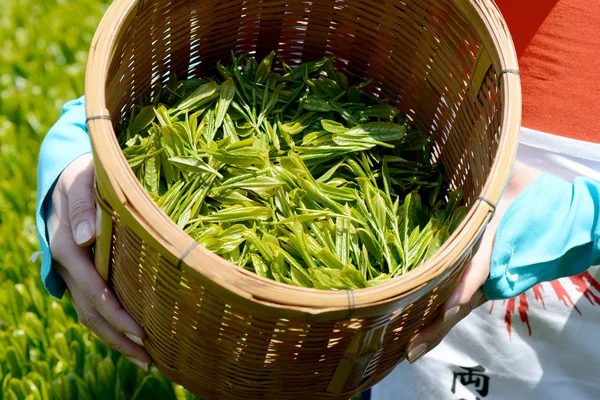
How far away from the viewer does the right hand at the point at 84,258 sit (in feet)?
3.16

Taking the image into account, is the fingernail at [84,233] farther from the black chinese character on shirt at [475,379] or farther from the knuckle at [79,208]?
the black chinese character on shirt at [475,379]

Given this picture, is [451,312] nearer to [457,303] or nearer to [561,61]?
[457,303]

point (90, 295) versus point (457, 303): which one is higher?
point (457, 303)

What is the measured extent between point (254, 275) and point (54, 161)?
1.46 ft

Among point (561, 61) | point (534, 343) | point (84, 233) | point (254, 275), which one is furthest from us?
point (534, 343)

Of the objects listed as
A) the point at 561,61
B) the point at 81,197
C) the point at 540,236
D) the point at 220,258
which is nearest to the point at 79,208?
the point at 81,197

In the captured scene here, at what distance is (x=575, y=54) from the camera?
3.91 feet

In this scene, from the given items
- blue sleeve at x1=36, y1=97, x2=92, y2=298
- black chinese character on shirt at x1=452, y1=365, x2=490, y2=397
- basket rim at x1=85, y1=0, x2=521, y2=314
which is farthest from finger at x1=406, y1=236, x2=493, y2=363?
blue sleeve at x1=36, y1=97, x2=92, y2=298

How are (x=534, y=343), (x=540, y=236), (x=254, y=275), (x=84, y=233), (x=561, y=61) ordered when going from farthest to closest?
(x=534, y=343) → (x=561, y=61) → (x=540, y=236) → (x=84, y=233) → (x=254, y=275)

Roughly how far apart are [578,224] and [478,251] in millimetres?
159

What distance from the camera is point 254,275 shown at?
0.75 m

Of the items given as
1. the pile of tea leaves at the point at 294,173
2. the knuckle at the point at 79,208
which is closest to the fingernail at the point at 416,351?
the pile of tea leaves at the point at 294,173

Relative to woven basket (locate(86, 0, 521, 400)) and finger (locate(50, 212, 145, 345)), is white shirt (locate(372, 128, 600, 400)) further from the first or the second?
finger (locate(50, 212, 145, 345))

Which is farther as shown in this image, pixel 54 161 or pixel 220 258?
pixel 54 161
